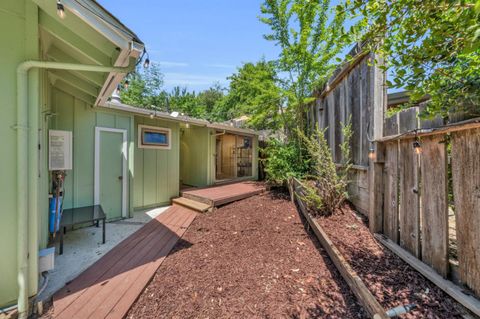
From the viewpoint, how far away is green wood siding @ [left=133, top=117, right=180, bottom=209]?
5.23 meters

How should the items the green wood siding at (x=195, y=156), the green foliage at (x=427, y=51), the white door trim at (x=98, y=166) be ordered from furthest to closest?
the green wood siding at (x=195, y=156), the white door trim at (x=98, y=166), the green foliage at (x=427, y=51)

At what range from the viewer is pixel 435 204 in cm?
178

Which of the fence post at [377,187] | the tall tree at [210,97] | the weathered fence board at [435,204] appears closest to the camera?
the weathered fence board at [435,204]

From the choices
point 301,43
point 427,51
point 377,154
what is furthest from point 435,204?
point 301,43

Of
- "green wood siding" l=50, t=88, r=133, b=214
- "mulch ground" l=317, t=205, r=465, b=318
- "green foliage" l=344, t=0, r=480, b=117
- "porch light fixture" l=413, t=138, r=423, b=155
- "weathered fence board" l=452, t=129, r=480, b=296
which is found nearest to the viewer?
"green foliage" l=344, t=0, r=480, b=117

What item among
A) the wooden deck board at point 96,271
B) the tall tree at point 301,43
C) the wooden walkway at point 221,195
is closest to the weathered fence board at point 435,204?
the wooden deck board at point 96,271

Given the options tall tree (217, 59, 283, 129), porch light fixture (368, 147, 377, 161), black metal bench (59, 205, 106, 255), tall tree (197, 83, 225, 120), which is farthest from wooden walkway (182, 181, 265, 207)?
tall tree (197, 83, 225, 120)

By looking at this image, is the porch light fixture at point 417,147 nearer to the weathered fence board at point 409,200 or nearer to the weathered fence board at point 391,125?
the weathered fence board at point 409,200

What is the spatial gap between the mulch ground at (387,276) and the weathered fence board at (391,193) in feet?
0.75

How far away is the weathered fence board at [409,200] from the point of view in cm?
200

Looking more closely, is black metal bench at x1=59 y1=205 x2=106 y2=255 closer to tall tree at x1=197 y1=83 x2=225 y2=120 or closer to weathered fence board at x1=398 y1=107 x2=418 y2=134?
weathered fence board at x1=398 y1=107 x2=418 y2=134

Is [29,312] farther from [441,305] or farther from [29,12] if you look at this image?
[441,305]

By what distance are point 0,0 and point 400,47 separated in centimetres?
356

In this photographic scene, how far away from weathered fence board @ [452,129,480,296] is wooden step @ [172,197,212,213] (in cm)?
431
